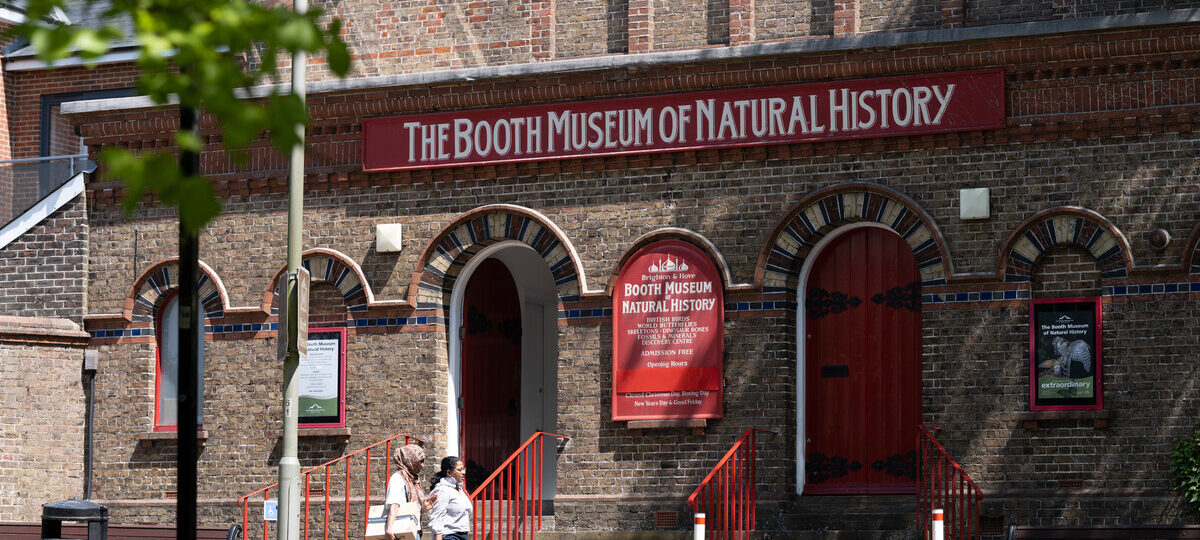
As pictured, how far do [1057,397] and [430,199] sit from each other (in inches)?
273

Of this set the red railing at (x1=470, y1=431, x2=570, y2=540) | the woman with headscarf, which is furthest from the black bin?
the red railing at (x1=470, y1=431, x2=570, y2=540)

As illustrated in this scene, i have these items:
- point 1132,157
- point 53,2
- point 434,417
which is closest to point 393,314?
point 434,417

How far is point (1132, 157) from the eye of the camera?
15.7 m

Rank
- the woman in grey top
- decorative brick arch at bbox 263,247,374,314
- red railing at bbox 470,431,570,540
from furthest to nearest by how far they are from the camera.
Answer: decorative brick arch at bbox 263,247,374,314 → red railing at bbox 470,431,570,540 → the woman in grey top

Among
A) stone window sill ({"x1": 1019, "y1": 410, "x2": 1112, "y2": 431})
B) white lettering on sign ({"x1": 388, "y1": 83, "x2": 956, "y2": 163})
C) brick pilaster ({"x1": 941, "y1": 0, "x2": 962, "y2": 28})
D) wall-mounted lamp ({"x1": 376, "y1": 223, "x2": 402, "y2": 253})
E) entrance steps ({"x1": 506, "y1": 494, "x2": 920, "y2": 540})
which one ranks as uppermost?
brick pilaster ({"x1": 941, "y1": 0, "x2": 962, "y2": 28})

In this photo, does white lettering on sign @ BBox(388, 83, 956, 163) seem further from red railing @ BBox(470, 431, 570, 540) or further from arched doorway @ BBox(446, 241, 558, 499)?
red railing @ BBox(470, 431, 570, 540)

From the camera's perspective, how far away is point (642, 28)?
57.7ft

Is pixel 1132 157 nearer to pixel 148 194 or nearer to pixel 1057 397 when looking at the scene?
pixel 1057 397

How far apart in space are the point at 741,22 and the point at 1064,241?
3.98m

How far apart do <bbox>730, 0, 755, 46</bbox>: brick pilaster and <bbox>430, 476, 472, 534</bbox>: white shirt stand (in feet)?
19.1

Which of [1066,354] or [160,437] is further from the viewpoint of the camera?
[160,437]

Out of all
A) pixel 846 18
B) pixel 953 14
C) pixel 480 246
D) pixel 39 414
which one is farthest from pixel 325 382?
pixel 953 14

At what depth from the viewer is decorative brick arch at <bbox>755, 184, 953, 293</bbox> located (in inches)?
641

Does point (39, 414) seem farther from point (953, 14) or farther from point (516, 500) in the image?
point (953, 14)
